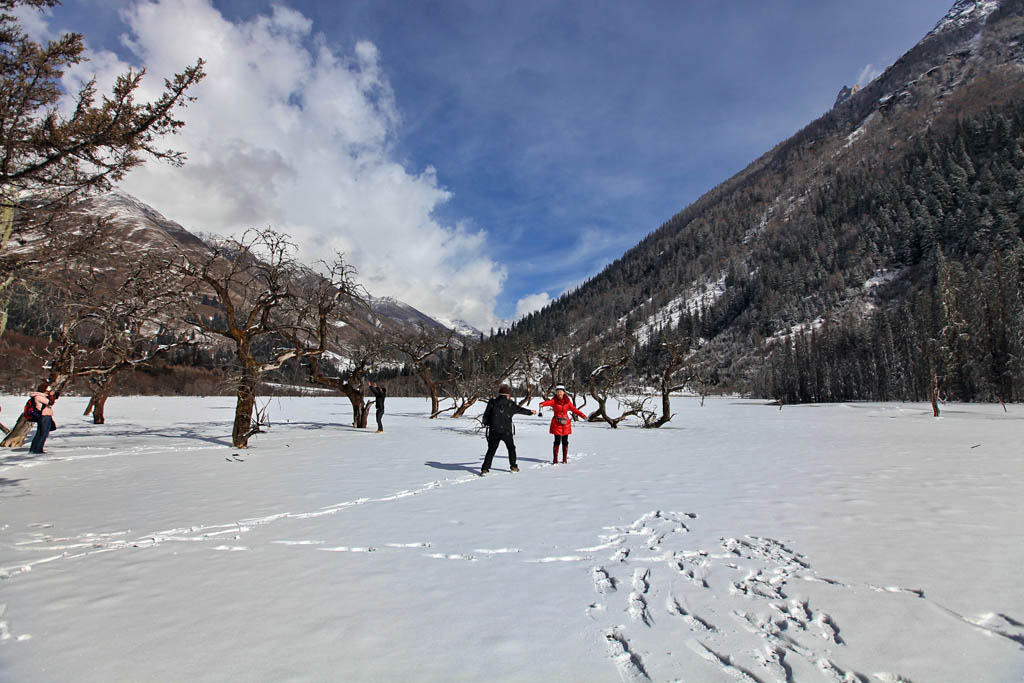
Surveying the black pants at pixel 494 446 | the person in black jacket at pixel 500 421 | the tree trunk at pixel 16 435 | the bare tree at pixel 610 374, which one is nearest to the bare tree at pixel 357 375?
the tree trunk at pixel 16 435

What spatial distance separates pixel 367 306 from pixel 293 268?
3.63m

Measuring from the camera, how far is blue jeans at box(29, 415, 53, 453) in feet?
41.4

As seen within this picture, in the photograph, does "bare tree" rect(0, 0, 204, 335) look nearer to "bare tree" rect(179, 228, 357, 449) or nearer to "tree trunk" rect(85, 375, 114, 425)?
"bare tree" rect(179, 228, 357, 449)

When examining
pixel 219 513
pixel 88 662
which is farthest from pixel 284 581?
pixel 219 513

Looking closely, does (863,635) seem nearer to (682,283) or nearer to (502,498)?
(502,498)

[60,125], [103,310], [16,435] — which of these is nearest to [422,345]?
[103,310]

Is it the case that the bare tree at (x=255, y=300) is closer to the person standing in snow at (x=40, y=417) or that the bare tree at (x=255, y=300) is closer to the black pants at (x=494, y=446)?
the person standing in snow at (x=40, y=417)

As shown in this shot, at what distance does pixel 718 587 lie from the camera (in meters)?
4.12

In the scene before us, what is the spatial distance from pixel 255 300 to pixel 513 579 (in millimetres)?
16486

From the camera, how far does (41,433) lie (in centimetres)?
1264

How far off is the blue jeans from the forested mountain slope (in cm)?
2778

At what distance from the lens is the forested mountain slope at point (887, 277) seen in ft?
174

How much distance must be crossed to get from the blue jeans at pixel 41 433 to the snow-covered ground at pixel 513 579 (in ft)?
14.7

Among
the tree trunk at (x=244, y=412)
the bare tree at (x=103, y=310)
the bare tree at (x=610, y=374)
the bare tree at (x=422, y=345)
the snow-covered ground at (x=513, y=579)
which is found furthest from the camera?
the bare tree at (x=422, y=345)
